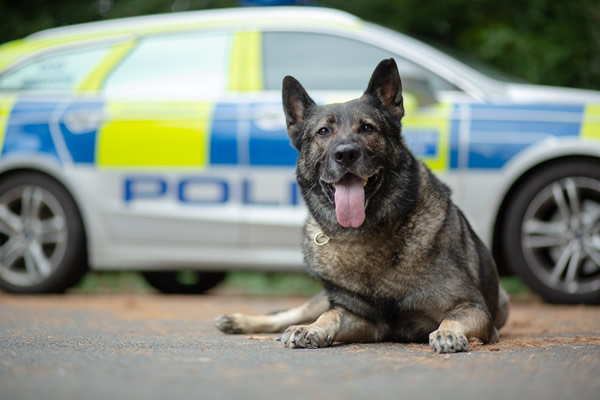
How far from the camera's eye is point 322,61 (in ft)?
18.2

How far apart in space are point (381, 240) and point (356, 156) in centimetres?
40

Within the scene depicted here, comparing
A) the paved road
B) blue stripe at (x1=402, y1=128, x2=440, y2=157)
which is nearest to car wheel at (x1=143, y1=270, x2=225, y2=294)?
blue stripe at (x1=402, y1=128, x2=440, y2=157)

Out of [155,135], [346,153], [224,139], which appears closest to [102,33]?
[155,135]

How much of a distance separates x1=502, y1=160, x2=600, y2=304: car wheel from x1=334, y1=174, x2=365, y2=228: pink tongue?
2004 millimetres

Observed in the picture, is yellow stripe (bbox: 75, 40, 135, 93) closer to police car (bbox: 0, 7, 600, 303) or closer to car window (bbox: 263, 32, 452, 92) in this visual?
police car (bbox: 0, 7, 600, 303)

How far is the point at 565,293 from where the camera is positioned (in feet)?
16.5

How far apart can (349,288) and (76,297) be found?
3.34 m

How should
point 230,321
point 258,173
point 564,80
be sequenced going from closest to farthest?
1. point 230,321
2. point 258,173
3. point 564,80

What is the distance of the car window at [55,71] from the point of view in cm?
593

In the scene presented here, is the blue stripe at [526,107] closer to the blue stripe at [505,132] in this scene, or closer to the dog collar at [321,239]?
the blue stripe at [505,132]

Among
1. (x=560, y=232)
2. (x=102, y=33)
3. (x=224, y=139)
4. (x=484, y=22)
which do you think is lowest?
(x=560, y=232)

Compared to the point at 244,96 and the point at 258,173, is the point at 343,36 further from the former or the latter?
the point at 258,173

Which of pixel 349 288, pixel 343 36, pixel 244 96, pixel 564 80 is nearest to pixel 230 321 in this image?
pixel 349 288

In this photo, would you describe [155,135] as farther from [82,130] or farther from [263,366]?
[263,366]
